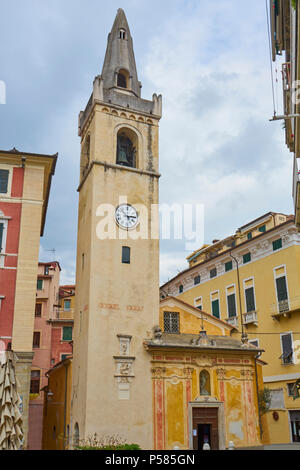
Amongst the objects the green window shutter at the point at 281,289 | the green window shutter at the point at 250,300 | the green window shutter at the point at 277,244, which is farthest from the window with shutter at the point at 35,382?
the green window shutter at the point at 277,244

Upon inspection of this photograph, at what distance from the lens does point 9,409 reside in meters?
12.6

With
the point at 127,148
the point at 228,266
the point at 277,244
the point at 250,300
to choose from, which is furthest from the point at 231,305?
the point at 127,148

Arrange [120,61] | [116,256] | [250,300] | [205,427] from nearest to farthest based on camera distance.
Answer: [205,427], [116,256], [120,61], [250,300]

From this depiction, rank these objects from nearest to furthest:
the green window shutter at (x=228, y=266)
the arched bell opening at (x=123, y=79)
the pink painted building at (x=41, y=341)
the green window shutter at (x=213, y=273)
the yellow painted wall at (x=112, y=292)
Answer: the yellow painted wall at (x=112, y=292) < the arched bell opening at (x=123, y=79) < the pink painted building at (x=41, y=341) < the green window shutter at (x=228, y=266) < the green window shutter at (x=213, y=273)

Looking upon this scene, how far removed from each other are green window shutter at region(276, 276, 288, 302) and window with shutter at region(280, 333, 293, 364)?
2.51 metres

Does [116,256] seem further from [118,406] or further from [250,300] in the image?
[250,300]

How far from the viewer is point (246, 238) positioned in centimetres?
4119

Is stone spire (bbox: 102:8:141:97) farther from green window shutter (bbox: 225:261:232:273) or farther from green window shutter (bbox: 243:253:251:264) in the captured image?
green window shutter (bbox: 225:261:232:273)

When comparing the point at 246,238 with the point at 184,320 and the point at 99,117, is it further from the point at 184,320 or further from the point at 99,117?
the point at 99,117

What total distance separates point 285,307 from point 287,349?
2.77m

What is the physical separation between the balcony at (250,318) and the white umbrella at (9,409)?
25175 mm

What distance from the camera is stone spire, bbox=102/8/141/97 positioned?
32.8 metres

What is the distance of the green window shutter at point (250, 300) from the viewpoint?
36.4 metres

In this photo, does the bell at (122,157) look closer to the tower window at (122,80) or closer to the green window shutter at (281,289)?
the tower window at (122,80)
